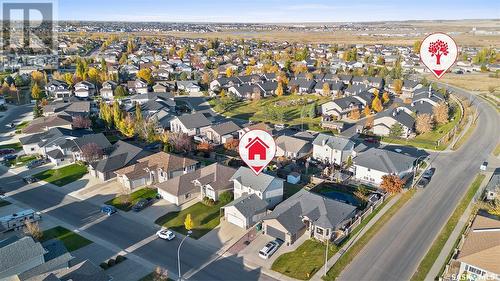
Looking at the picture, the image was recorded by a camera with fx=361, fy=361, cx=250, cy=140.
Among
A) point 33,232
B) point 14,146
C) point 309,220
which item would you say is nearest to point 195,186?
point 309,220

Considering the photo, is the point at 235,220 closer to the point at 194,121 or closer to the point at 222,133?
the point at 222,133

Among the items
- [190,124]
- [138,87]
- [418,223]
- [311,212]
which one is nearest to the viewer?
[311,212]

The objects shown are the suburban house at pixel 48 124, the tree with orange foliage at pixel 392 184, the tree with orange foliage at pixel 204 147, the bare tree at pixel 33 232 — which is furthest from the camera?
the suburban house at pixel 48 124

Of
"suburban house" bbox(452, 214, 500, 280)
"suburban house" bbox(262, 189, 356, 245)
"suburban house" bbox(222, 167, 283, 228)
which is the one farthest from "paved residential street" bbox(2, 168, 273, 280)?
"suburban house" bbox(452, 214, 500, 280)

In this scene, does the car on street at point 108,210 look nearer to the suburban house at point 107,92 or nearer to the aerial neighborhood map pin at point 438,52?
the aerial neighborhood map pin at point 438,52

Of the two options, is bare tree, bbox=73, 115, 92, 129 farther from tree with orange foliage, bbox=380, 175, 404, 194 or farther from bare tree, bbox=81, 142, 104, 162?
tree with orange foliage, bbox=380, 175, 404, 194

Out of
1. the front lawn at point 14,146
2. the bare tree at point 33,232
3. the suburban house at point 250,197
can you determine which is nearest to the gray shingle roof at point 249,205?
the suburban house at point 250,197

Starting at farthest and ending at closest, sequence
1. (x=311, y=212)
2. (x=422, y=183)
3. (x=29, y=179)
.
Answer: (x=29, y=179)
(x=422, y=183)
(x=311, y=212)
